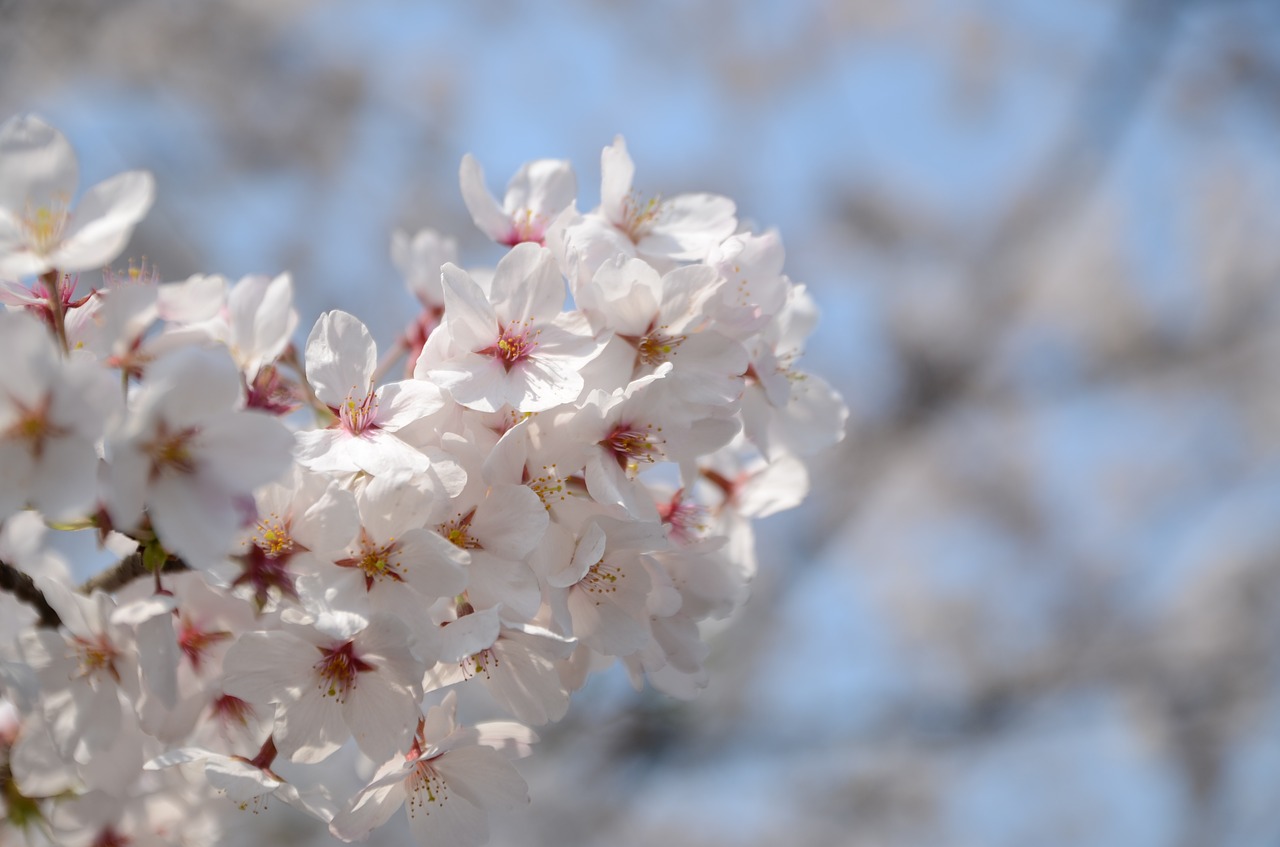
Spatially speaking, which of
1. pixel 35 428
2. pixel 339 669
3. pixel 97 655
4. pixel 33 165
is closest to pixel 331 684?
pixel 339 669


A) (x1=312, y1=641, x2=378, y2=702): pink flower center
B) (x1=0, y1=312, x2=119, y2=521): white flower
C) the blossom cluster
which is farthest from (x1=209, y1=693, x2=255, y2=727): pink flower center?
(x1=0, y1=312, x2=119, y2=521): white flower

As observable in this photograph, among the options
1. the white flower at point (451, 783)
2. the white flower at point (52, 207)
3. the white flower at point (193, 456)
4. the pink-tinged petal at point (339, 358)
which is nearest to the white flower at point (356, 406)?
the pink-tinged petal at point (339, 358)

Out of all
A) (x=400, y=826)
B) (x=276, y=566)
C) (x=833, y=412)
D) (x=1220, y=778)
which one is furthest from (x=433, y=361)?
(x=1220, y=778)

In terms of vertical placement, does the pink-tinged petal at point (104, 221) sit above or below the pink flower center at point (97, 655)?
above

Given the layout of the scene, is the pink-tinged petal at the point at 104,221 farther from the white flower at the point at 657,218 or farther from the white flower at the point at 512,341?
the white flower at the point at 657,218

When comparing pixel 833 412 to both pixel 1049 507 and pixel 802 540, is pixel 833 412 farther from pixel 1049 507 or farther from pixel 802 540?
pixel 1049 507

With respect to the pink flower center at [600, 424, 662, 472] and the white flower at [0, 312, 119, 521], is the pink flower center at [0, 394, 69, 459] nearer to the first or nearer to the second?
the white flower at [0, 312, 119, 521]

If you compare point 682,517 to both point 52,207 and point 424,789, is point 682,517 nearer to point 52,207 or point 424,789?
point 424,789
